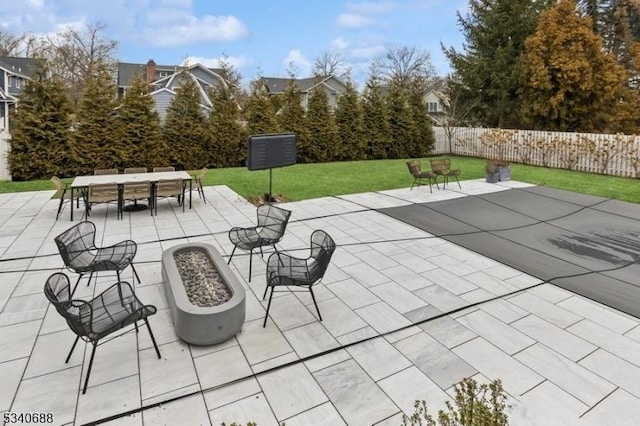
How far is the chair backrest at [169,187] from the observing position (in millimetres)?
7297

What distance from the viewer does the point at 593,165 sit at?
39.1ft

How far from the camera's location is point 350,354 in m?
3.02

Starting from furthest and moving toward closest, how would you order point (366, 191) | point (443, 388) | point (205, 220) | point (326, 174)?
1. point (326, 174)
2. point (366, 191)
3. point (205, 220)
4. point (443, 388)

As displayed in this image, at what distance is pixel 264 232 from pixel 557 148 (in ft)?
38.9

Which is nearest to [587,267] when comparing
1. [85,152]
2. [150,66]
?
[85,152]

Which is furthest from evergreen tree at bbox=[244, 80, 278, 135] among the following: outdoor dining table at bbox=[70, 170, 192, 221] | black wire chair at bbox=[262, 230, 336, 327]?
black wire chair at bbox=[262, 230, 336, 327]

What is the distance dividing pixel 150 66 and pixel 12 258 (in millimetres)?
28714

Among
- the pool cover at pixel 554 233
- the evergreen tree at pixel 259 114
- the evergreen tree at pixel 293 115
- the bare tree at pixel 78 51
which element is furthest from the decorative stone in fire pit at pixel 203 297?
the bare tree at pixel 78 51

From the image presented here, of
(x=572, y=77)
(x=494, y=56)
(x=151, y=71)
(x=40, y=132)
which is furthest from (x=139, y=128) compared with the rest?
(x=151, y=71)

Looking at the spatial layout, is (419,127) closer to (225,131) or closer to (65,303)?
(225,131)

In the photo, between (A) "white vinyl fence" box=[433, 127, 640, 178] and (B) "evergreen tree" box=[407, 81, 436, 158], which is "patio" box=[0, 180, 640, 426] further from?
(B) "evergreen tree" box=[407, 81, 436, 158]

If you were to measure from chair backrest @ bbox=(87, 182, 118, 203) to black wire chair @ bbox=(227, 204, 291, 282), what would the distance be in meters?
3.38

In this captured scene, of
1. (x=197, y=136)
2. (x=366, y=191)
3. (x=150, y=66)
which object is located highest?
(x=150, y=66)

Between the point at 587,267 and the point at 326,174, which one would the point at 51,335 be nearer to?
the point at 587,267
